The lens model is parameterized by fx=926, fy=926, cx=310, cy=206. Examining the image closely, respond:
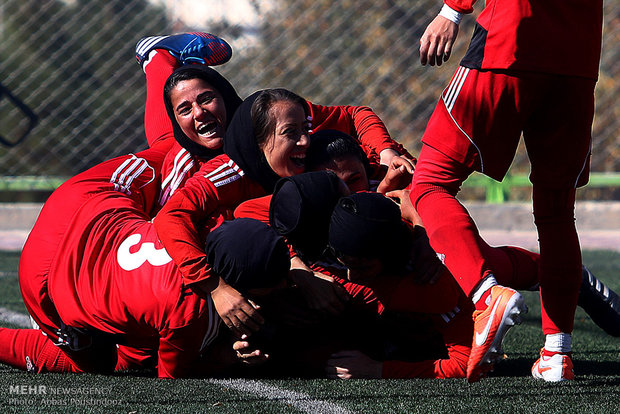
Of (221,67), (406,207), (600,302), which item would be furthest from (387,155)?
(221,67)

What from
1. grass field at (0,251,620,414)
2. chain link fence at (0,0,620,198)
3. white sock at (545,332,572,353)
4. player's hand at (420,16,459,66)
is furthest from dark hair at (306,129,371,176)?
chain link fence at (0,0,620,198)

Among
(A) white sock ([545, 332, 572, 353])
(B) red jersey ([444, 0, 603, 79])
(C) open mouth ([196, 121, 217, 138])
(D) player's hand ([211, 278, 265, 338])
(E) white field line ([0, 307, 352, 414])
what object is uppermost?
(B) red jersey ([444, 0, 603, 79])

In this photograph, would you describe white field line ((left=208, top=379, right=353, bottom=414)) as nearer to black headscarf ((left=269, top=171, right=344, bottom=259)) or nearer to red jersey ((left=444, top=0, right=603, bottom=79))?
black headscarf ((left=269, top=171, right=344, bottom=259))

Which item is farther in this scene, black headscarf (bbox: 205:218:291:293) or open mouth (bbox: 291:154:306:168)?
open mouth (bbox: 291:154:306:168)

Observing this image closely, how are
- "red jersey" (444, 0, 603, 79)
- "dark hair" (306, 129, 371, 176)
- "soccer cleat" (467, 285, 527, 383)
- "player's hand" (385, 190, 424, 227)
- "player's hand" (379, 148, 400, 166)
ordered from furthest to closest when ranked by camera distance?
"player's hand" (379, 148, 400, 166), "dark hair" (306, 129, 371, 176), "player's hand" (385, 190, 424, 227), "red jersey" (444, 0, 603, 79), "soccer cleat" (467, 285, 527, 383)

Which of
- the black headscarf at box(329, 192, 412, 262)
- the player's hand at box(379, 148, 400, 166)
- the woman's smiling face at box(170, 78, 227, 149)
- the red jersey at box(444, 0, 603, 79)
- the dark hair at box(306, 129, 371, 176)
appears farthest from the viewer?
the woman's smiling face at box(170, 78, 227, 149)

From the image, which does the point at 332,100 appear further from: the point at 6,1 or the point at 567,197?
the point at 567,197

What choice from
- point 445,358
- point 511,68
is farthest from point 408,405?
point 511,68

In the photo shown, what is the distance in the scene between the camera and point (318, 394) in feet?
7.91

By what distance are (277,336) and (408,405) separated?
0.62 m

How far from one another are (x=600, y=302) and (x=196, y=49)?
6.92 ft

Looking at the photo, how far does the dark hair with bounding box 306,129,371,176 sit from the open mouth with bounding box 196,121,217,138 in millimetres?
475

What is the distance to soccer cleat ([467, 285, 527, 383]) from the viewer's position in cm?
218

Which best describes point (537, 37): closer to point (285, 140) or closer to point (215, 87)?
point (285, 140)
